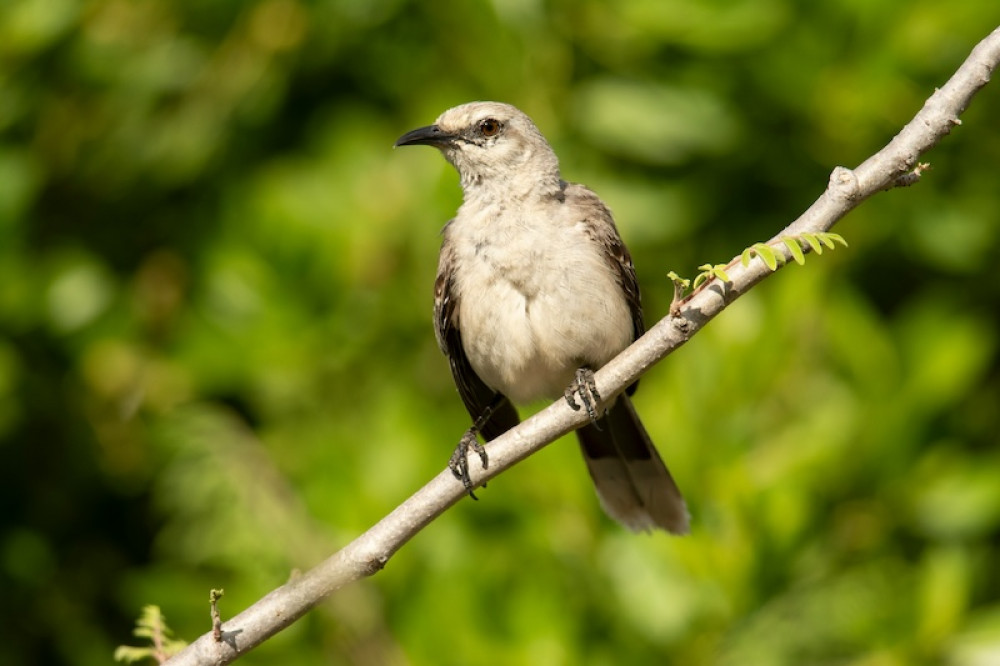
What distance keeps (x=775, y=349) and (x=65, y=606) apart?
12.3ft

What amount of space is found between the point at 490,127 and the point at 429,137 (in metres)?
0.29

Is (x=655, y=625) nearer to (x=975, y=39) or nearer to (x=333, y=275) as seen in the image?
(x=333, y=275)

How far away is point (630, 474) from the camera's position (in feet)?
19.3

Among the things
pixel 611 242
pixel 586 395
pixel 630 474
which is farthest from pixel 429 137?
pixel 586 395

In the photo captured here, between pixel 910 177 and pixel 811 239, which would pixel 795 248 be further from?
pixel 910 177

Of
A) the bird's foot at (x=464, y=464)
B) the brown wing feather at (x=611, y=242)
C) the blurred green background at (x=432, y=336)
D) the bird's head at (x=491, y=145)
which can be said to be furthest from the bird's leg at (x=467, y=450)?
the bird's head at (x=491, y=145)

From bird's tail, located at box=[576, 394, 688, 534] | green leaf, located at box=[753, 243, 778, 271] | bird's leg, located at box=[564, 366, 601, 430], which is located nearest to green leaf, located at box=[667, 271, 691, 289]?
green leaf, located at box=[753, 243, 778, 271]

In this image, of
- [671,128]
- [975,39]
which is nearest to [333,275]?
[671,128]

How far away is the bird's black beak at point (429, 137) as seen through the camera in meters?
5.80

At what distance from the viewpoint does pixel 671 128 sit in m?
6.32

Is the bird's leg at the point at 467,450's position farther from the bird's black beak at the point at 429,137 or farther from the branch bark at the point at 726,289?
the bird's black beak at the point at 429,137

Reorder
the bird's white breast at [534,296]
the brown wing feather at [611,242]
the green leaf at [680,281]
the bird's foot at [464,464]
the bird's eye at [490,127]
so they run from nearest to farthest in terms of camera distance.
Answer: the green leaf at [680,281]
the bird's foot at [464,464]
the bird's white breast at [534,296]
the brown wing feather at [611,242]
the bird's eye at [490,127]

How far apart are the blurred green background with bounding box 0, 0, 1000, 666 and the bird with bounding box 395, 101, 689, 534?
186mm

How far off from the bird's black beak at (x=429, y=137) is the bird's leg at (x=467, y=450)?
1207mm
